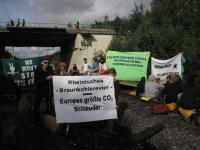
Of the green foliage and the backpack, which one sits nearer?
the backpack

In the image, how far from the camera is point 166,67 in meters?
18.8

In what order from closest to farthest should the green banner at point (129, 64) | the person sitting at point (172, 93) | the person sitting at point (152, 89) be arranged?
the person sitting at point (172, 93) < the person sitting at point (152, 89) < the green banner at point (129, 64)

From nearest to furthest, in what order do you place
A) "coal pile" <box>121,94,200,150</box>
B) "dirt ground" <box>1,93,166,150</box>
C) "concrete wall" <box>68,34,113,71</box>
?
"dirt ground" <box>1,93,166,150</box>
"coal pile" <box>121,94,200,150</box>
"concrete wall" <box>68,34,113,71</box>

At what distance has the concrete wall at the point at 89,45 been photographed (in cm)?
3925

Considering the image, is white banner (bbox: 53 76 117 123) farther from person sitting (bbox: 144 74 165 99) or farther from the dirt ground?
person sitting (bbox: 144 74 165 99)

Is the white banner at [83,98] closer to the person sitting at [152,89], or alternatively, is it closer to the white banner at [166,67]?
the person sitting at [152,89]

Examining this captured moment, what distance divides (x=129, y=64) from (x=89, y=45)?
18.9 meters

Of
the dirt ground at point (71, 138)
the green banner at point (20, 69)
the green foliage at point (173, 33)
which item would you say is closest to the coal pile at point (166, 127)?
the dirt ground at point (71, 138)

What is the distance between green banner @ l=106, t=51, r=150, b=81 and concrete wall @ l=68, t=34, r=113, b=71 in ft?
59.4

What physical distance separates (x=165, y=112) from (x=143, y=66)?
842 centimetres

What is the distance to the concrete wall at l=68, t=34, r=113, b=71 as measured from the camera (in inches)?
1545

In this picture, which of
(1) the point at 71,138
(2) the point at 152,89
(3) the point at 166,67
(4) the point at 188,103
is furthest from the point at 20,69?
(1) the point at 71,138

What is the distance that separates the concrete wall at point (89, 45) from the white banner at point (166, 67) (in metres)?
19.7

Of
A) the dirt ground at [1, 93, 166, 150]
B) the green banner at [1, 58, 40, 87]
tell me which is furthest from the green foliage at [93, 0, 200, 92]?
the dirt ground at [1, 93, 166, 150]
